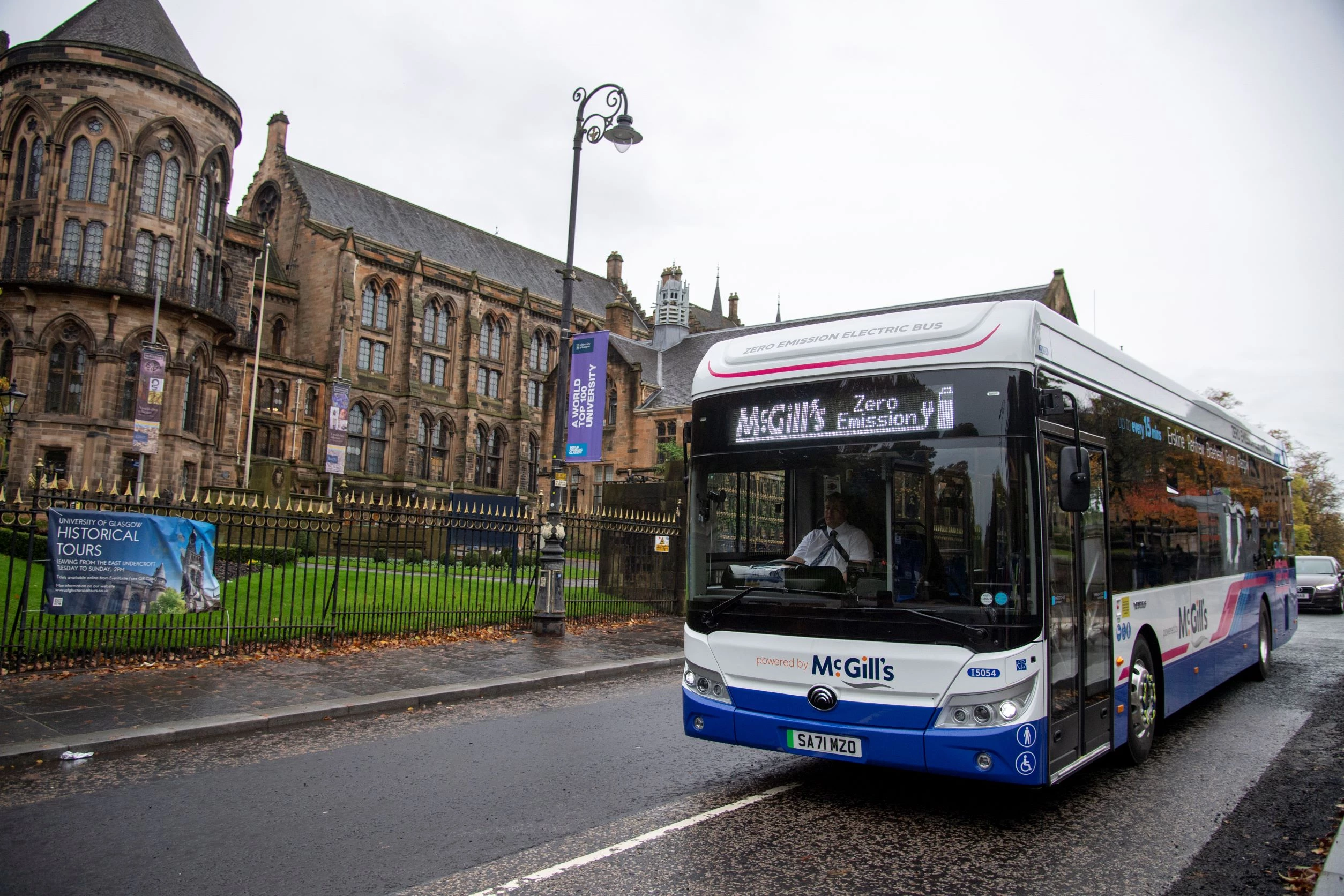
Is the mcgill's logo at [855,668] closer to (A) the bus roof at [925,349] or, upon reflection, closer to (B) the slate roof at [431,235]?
(A) the bus roof at [925,349]

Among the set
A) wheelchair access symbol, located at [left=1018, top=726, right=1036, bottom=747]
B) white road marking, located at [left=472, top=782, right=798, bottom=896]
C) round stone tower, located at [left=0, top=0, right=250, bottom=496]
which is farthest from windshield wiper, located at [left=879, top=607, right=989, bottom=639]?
round stone tower, located at [left=0, top=0, right=250, bottom=496]

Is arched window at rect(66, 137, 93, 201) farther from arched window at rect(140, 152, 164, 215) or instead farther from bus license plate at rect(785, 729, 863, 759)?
bus license plate at rect(785, 729, 863, 759)

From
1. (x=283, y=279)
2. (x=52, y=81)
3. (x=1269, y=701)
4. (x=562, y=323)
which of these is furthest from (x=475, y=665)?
(x=283, y=279)

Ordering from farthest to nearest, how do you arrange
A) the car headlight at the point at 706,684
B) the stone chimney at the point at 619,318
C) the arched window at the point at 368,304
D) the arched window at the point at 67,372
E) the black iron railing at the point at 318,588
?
the stone chimney at the point at 619,318 < the arched window at the point at 368,304 < the arched window at the point at 67,372 < the black iron railing at the point at 318,588 < the car headlight at the point at 706,684

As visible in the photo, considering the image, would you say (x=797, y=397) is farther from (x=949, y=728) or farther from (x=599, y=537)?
(x=599, y=537)

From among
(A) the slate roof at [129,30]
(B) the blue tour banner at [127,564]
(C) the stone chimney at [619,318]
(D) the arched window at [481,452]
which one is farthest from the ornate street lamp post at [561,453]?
(D) the arched window at [481,452]

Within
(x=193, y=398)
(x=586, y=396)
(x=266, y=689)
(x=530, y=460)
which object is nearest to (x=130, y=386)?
(x=193, y=398)

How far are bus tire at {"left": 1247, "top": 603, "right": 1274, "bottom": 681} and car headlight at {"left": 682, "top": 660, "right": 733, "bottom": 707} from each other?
8091mm

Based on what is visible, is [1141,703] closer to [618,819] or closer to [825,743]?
[825,743]

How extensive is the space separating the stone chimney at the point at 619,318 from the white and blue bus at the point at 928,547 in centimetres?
5163

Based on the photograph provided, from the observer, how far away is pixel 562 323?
13.6 metres

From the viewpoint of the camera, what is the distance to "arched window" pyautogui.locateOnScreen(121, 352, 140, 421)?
34094 mm

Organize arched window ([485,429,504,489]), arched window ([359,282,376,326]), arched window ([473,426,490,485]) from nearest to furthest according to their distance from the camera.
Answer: arched window ([359,282,376,326]) → arched window ([473,426,490,485]) → arched window ([485,429,504,489])

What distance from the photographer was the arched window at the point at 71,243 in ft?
113
